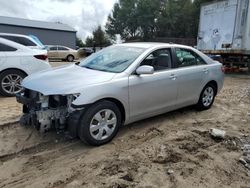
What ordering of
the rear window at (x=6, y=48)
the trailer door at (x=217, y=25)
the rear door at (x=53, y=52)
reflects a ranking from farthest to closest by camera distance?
1. the rear door at (x=53, y=52)
2. the trailer door at (x=217, y=25)
3. the rear window at (x=6, y=48)

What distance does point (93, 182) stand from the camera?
11.6 ft

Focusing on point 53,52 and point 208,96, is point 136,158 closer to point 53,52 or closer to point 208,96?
point 208,96

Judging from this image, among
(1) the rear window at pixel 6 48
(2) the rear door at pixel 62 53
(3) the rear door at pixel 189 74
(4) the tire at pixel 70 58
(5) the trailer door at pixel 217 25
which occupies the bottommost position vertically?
(4) the tire at pixel 70 58

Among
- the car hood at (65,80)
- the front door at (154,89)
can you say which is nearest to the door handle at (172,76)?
the front door at (154,89)

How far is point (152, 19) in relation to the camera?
55.0 metres

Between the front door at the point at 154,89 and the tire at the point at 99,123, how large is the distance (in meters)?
0.40

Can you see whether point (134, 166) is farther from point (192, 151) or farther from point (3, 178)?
point (3, 178)

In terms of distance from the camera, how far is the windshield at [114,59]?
16.7 ft

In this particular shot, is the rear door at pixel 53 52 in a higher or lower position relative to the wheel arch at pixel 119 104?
lower

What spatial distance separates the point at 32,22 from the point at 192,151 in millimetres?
42189

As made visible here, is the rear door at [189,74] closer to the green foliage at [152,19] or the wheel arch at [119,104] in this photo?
the wheel arch at [119,104]

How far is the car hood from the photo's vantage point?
429 centimetres

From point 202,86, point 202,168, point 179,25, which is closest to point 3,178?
point 202,168

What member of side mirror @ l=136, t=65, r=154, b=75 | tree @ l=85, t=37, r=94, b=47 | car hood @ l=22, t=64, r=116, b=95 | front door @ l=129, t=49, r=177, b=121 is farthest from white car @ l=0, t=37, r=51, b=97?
tree @ l=85, t=37, r=94, b=47
